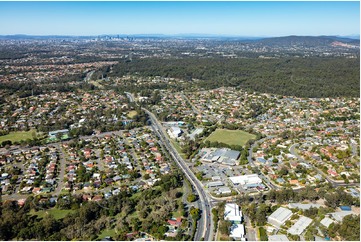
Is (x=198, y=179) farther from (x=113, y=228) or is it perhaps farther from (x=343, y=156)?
(x=343, y=156)

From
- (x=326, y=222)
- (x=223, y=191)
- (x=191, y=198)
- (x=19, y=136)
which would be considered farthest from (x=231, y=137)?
(x=19, y=136)

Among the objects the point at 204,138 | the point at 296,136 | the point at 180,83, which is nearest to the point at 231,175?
the point at 204,138

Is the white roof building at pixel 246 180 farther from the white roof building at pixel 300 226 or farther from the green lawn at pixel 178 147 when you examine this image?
the green lawn at pixel 178 147

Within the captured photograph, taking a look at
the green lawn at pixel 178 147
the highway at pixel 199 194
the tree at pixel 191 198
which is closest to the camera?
the highway at pixel 199 194

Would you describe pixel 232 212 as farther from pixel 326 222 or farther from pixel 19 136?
pixel 19 136

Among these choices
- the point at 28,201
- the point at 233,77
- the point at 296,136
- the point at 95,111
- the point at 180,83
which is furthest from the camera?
the point at 233,77

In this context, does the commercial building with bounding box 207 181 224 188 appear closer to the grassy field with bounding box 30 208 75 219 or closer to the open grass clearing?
the open grass clearing

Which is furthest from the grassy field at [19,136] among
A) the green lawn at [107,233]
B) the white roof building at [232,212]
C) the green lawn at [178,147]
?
the white roof building at [232,212]
